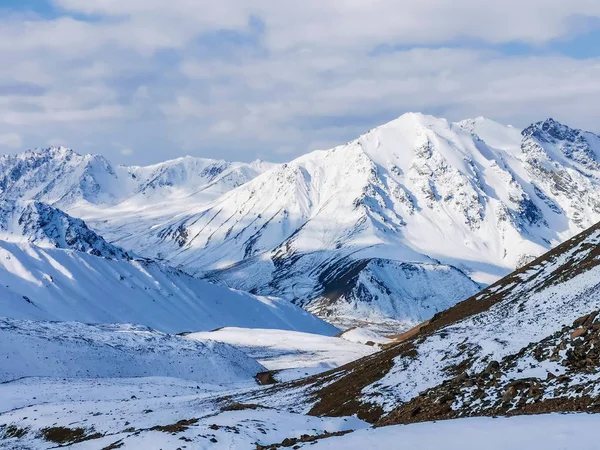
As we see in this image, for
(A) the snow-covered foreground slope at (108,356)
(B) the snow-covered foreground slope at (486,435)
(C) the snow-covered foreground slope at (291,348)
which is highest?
(B) the snow-covered foreground slope at (486,435)

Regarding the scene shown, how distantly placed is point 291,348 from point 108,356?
168ft

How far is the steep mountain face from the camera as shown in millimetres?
33812

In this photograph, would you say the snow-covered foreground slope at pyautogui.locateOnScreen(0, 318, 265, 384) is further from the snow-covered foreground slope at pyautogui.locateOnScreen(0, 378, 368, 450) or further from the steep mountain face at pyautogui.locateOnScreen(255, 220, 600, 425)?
the steep mountain face at pyautogui.locateOnScreen(255, 220, 600, 425)

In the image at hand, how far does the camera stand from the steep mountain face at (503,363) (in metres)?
33.8

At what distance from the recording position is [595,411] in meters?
28.2

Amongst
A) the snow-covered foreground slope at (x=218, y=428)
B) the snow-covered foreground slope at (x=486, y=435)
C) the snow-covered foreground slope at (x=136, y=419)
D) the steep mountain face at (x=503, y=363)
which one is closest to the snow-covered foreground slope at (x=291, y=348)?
the snow-covered foreground slope at (x=136, y=419)

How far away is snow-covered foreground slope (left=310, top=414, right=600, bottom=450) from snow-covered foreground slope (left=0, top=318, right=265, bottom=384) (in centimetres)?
7782

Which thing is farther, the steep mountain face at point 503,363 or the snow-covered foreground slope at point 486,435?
the steep mountain face at point 503,363

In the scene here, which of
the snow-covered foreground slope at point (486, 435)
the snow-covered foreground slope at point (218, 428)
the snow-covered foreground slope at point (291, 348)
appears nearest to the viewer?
the snow-covered foreground slope at point (486, 435)

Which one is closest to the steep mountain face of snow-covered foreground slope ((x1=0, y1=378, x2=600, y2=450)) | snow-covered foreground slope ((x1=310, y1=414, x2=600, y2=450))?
snow-covered foreground slope ((x1=310, y1=414, x2=600, y2=450))

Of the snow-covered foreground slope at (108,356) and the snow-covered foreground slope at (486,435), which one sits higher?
the snow-covered foreground slope at (486,435)

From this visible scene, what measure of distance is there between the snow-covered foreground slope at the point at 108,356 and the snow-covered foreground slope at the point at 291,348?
9.11 m

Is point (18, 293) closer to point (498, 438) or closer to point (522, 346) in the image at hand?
point (522, 346)

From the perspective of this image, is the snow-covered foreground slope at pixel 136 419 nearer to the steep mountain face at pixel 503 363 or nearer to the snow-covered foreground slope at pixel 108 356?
the steep mountain face at pixel 503 363
